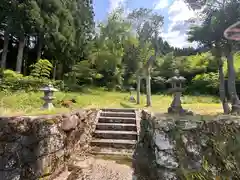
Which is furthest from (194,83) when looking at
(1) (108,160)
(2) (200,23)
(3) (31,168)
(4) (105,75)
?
(3) (31,168)

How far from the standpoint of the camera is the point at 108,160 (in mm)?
2869

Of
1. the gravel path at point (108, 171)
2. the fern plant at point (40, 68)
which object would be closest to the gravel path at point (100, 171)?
the gravel path at point (108, 171)

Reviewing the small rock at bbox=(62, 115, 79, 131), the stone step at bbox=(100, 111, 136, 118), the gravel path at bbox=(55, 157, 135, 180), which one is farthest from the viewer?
the stone step at bbox=(100, 111, 136, 118)

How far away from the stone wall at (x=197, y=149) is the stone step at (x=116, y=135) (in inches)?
75.4

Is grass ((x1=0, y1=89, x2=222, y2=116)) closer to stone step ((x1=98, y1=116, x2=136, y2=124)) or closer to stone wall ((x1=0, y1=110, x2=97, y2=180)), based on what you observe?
stone wall ((x1=0, y1=110, x2=97, y2=180))

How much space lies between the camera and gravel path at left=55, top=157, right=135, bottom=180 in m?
2.31

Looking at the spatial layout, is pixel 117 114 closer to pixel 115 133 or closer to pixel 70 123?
pixel 115 133

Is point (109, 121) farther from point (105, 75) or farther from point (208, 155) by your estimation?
point (105, 75)

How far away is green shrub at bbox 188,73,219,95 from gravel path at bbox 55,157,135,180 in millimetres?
11982

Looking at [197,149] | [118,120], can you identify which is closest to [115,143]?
[118,120]

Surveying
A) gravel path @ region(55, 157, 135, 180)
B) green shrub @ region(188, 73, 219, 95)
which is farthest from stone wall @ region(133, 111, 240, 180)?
green shrub @ region(188, 73, 219, 95)

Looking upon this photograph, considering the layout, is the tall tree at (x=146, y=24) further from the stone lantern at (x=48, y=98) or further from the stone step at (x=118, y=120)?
the stone lantern at (x=48, y=98)

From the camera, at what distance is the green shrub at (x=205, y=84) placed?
1270 cm

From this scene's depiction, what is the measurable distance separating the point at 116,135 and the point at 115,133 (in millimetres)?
47
